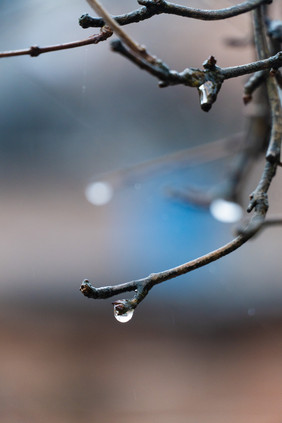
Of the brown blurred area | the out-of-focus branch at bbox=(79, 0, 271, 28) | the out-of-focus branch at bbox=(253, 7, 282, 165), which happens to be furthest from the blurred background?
the out-of-focus branch at bbox=(79, 0, 271, 28)

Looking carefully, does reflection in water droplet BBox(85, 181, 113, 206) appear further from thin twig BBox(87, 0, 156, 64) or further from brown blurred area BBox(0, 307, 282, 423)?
thin twig BBox(87, 0, 156, 64)

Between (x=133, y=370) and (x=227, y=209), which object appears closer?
(x=227, y=209)

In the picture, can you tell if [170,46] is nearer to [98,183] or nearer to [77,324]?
[98,183]

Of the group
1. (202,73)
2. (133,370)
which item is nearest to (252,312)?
(133,370)

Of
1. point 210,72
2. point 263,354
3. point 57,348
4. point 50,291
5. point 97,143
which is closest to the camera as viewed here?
point 210,72

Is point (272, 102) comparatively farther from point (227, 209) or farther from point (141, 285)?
point (227, 209)

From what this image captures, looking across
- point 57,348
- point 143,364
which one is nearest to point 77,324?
point 57,348
